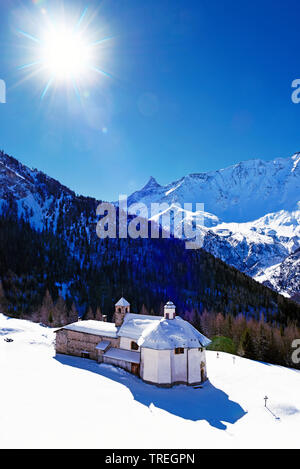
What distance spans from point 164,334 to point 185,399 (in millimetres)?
8152

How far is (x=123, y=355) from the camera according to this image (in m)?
42.1

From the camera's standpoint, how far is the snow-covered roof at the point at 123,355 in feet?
134

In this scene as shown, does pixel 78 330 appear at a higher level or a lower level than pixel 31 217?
lower

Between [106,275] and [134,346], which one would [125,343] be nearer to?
[134,346]

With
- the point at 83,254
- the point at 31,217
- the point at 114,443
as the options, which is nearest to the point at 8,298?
the point at 83,254

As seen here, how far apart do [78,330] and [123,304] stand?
337 inches

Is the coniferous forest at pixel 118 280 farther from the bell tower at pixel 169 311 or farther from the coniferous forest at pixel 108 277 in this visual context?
the bell tower at pixel 169 311

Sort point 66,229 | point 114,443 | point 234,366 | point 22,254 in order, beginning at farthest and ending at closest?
point 66,229 → point 22,254 → point 234,366 → point 114,443

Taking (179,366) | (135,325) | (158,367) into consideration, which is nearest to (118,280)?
(135,325)

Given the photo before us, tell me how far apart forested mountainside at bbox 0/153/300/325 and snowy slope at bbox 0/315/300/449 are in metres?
66.6

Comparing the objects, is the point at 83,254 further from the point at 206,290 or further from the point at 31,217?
the point at 206,290

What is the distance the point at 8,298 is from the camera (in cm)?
11269

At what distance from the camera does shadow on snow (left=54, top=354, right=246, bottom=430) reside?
30497 mm

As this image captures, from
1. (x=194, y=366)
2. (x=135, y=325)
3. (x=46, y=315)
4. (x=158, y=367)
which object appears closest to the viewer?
(x=158, y=367)
